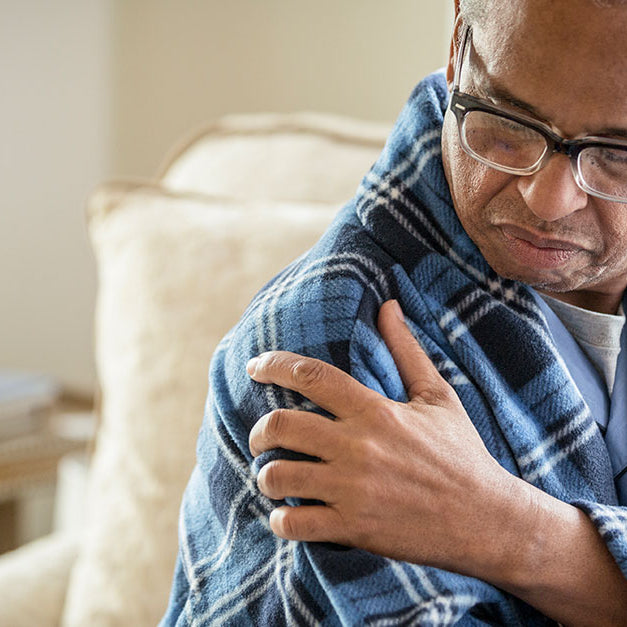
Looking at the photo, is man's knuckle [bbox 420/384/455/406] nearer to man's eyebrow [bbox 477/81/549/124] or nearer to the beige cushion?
man's eyebrow [bbox 477/81/549/124]

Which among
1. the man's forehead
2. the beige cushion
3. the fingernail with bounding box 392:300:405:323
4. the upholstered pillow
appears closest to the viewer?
the man's forehead

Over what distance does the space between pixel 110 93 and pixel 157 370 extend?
5.59ft

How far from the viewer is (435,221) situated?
0.81 meters

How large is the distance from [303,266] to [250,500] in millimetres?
198

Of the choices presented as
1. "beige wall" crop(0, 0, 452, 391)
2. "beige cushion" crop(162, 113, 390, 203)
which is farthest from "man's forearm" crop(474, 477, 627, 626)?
"beige wall" crop(0, 0, 452, 391)

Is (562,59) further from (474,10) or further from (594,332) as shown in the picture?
(594,332)

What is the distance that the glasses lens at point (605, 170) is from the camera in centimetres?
70

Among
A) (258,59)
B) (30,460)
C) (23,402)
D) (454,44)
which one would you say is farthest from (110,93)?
(454,44)

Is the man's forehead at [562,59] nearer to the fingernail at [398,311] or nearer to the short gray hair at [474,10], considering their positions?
the short gray hair at [474,10]

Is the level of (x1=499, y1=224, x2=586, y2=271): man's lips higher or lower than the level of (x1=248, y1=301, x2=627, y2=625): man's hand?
higher

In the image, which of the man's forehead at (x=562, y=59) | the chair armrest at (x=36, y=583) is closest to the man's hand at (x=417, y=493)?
the man's forehead at (x=562, y=59)

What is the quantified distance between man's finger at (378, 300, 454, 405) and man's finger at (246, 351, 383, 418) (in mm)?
51

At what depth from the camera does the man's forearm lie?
0.70m

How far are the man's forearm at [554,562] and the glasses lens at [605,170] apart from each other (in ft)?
0.76
